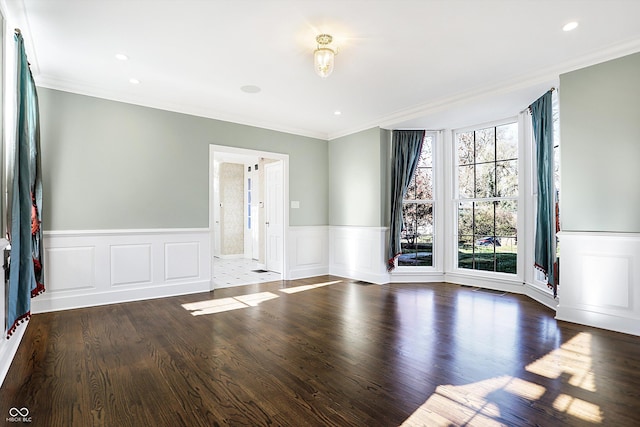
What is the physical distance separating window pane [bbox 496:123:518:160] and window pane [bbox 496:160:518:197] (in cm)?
10

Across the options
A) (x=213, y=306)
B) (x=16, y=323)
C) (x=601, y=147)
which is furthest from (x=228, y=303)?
(x=601, y=147)

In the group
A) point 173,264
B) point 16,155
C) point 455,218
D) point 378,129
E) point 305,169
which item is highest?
point 378,129

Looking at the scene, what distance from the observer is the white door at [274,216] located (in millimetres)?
6348

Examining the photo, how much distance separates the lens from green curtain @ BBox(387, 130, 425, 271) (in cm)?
561

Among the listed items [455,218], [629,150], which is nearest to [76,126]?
[455,218]

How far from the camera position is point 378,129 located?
5.63 m

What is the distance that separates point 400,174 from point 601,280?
9.83 feet

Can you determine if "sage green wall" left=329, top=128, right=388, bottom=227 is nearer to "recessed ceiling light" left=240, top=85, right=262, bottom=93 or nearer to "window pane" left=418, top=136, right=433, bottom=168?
"window pane" left=418, top=136, right=433, bottom=168

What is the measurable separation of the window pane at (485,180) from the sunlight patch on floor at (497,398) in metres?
3.06

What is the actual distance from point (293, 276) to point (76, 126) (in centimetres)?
380

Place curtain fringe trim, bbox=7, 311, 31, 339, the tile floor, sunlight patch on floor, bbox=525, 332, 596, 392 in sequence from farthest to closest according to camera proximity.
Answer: the tile floor → curtain fringe trim, bbox=7, 311, 31, 339 → sunlight patch on floor, bbox=525, 332, 596, 392

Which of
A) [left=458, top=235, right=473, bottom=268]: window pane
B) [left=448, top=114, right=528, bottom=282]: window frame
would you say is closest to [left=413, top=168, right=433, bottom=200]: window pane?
[left=448, top=114, right=528, bottom=282]: window frame

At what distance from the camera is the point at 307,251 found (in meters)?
6.27

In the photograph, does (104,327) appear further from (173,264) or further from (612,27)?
(612,27)
